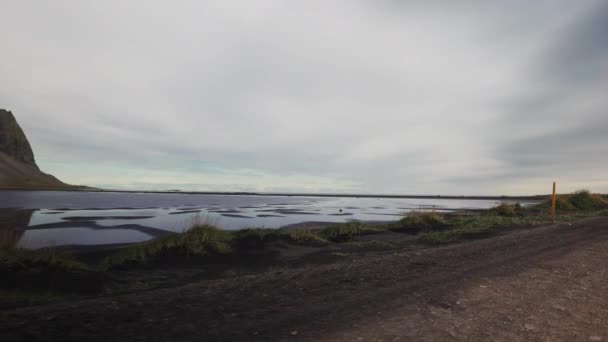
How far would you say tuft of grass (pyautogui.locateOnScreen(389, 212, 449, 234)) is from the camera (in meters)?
19.9

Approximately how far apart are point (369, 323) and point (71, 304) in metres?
5.55

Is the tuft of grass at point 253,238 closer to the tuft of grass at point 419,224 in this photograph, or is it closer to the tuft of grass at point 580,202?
the tuft of grass at point 419,224

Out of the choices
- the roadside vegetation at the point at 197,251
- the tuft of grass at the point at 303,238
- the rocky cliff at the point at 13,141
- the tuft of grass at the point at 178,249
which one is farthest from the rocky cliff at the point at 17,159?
the tuft of grass at the point at 303,238

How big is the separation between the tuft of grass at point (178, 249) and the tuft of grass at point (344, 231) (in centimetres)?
571

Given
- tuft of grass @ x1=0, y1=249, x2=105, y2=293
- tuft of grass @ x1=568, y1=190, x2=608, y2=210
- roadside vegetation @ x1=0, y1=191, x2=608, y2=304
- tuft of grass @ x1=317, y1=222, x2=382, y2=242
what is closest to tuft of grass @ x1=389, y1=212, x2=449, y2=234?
roadside vegetation @ x1=0, y1=191, x2=608, y2=304

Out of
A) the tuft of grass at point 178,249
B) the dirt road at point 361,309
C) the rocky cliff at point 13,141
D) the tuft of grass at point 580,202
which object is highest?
the rocky cliff at point 13,141

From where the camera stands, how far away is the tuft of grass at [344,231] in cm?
1628

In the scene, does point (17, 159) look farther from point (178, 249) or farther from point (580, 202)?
point (580, 202)

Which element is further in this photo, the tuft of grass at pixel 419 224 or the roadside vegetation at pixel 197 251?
the tuft of grass at pixel 419 224

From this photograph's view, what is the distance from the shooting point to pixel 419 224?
2144cm

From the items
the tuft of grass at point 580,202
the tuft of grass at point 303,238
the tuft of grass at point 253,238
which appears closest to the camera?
the tuft of grass at point 253,238

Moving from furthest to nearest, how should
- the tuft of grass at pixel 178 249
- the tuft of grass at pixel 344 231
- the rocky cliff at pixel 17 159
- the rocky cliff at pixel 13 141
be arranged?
the rocky cliff at pixel 13 141 → the rocky cliff at pixel 17 159 → the tuft of grass at pixel 344 231 → the tuft of grass at pixel 178 249

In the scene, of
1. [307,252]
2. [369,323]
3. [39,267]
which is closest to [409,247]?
[307,252]

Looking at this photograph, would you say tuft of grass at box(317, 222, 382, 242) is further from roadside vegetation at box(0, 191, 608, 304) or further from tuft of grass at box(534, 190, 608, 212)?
tuft of grass at box(534, 190, 608, 212)
